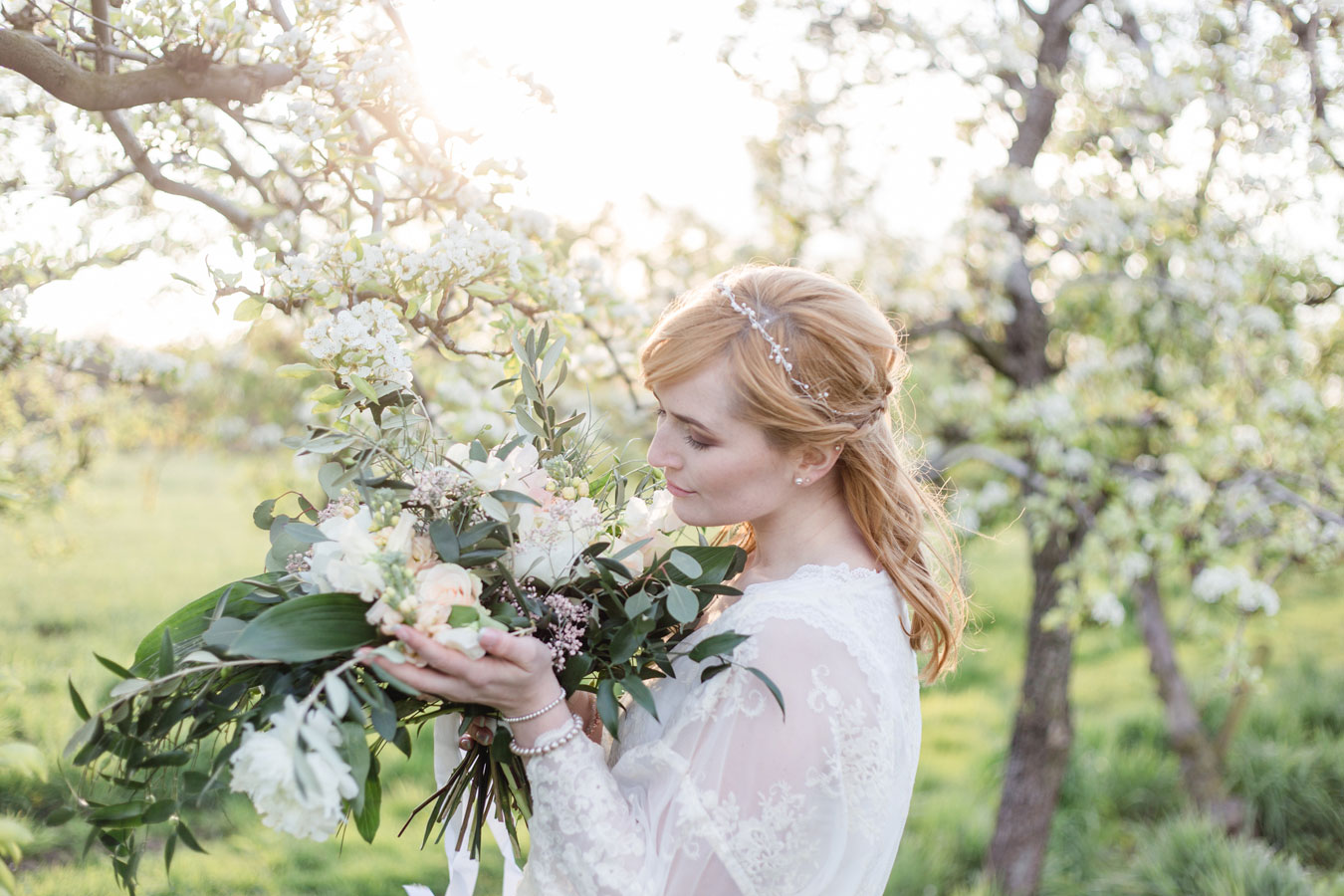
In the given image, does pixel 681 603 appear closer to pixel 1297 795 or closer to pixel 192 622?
pixel 192 622

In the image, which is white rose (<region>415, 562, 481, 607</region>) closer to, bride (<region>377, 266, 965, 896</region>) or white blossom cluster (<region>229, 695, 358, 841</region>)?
bride (<region>377, 266, 965, 896</region>)

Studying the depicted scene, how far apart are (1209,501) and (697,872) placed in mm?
2920

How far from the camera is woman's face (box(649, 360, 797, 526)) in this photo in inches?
76.9

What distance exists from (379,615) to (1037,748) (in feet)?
13.6

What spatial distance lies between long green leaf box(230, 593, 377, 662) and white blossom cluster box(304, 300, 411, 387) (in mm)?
393

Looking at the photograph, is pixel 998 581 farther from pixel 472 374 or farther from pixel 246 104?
pixel 246 104

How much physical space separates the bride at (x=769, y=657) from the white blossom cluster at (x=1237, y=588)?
1.70 meters

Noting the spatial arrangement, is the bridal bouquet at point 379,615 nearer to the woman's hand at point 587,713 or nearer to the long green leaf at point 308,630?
the long green leaf at point 308,630

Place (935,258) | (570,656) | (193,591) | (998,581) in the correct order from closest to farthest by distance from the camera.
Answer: (570,656) → (935,258) → (193,591) → (998,581)

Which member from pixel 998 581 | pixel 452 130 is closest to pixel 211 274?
pixel 452 130

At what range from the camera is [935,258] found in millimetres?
5027

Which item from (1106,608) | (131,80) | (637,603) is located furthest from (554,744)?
(1106,608)

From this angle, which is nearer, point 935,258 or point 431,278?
point 431,278

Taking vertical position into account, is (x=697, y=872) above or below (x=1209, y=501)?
above
